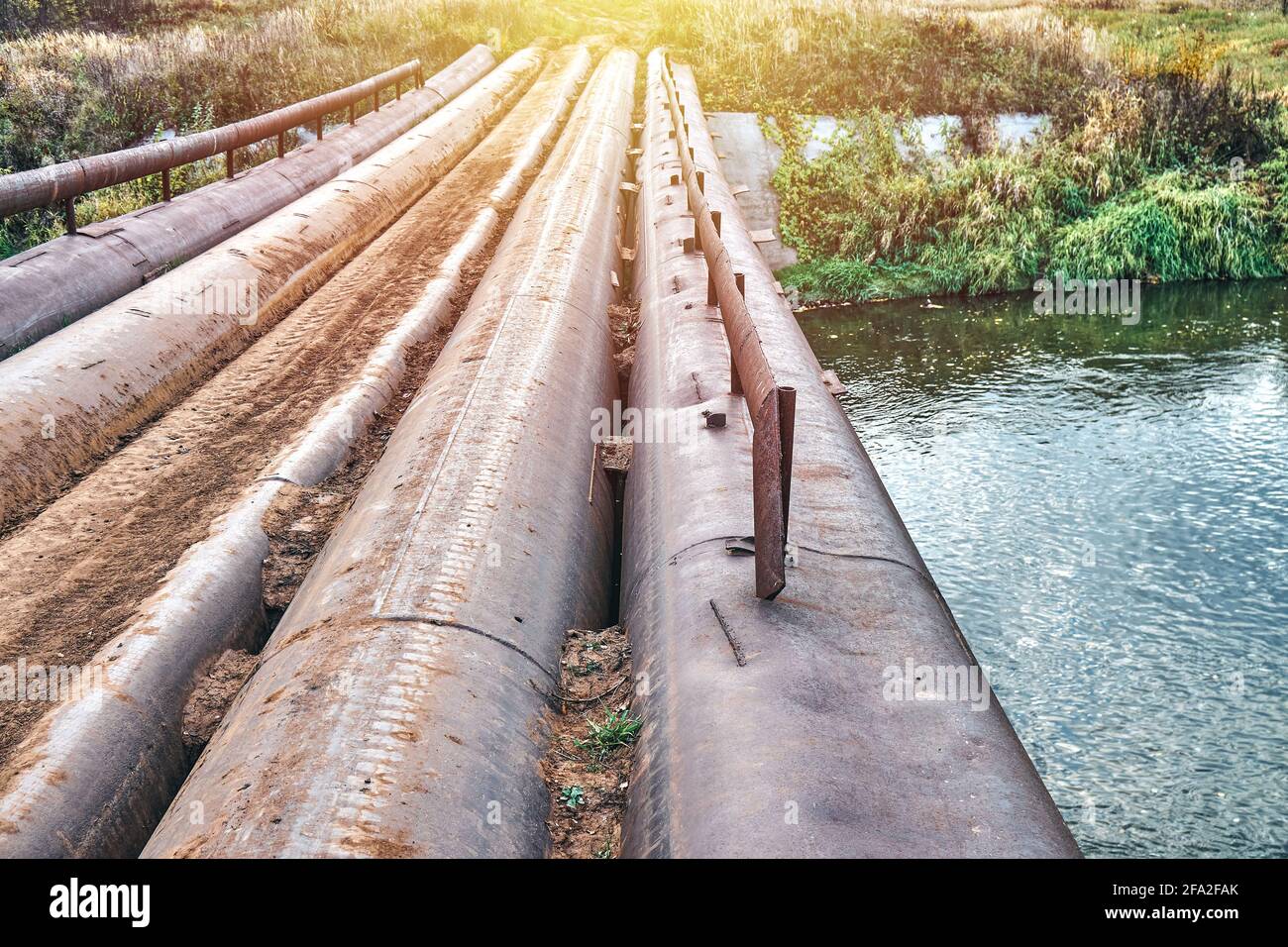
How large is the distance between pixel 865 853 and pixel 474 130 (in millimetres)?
16657

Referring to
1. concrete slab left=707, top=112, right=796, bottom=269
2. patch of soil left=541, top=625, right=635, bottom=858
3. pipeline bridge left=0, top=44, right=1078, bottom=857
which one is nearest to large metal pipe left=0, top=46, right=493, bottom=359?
pipeline bridge left=0, top=44, right=1078, bottom=857

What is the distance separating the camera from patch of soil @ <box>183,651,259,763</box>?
4.16m

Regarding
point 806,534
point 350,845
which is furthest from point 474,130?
point 350,845

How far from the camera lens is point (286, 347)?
812cm

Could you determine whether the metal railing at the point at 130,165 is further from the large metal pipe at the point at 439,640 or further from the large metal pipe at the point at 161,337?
the large metal pipe at the point at 439,640

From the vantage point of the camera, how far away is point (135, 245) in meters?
9.20

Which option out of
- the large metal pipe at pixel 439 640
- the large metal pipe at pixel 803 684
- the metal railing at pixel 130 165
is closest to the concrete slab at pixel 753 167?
the metal railing at pixel 130 165

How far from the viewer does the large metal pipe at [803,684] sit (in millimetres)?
2885

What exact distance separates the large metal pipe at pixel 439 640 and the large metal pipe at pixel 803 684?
0.40 m

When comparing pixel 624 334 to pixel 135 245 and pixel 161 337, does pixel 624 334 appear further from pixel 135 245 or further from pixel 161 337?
pixel 135 245

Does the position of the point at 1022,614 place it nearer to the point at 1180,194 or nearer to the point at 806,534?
the point at 806,534

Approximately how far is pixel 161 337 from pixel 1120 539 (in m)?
7.84

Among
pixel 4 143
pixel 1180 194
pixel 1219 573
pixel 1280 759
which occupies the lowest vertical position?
pixel 1280 759

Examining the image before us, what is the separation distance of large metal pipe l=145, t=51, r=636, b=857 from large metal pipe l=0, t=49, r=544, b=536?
2.19 meters
